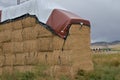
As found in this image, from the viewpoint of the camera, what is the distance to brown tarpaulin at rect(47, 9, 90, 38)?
13.5 m

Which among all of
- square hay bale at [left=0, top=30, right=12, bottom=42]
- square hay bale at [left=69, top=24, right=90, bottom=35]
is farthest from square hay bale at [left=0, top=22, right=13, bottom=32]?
square hay bale at [left=69, top=24, right=90, bottom=35]

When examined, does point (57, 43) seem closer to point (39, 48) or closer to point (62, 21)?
point (62, 21)

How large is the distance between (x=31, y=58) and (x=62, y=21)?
6.97 ft

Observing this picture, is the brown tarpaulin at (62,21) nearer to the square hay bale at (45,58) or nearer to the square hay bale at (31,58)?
the square hay bale at (45,58)

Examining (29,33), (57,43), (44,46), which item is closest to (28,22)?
(29,33)

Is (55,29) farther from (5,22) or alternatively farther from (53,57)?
(5,22)

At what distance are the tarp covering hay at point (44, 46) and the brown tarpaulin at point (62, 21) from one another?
0.05m

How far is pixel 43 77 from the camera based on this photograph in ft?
43.8

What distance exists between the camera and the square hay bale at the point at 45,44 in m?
13.8

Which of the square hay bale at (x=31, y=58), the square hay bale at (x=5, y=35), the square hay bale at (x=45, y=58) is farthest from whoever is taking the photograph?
the square hay bale at (x=5, y=35)

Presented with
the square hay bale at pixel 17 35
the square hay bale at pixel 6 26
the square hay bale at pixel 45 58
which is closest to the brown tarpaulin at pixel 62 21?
the square hay bale at pixel 45 58

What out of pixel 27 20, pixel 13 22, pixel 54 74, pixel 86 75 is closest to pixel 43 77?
pixel 54 74

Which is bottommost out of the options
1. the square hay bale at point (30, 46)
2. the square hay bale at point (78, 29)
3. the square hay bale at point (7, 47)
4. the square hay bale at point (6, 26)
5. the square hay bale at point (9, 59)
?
the square hay bale at point (9, 59)

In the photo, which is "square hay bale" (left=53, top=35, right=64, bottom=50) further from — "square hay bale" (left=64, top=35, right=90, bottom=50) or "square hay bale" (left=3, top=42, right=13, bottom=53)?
"square hay bale" (left=3, top=42, right=13, bottom=53)
